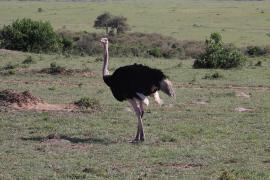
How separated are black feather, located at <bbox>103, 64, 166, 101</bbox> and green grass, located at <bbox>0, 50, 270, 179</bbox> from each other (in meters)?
0.74

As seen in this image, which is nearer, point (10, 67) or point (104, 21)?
point (10, 67)

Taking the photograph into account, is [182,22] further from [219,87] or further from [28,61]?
→ [219,87]

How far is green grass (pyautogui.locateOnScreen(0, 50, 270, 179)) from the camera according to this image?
8266 mm

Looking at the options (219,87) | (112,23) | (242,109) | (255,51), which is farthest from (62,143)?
(112,23)

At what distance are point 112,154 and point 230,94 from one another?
7424mm

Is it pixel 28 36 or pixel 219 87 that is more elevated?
pixel 28 36

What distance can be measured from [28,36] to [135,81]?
18.1 m

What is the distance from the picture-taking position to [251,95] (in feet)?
53.3

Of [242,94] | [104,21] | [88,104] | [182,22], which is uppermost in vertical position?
[88,104]

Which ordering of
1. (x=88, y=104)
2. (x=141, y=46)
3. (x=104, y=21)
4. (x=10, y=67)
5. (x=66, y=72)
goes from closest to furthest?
(x=88, y=104), (x=66, y=72), (x=10, y=67), (x=141, y=46), (x=104, y=21)

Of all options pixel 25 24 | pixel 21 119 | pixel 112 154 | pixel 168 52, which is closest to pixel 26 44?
pixel 25 24

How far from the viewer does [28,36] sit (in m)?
27.8

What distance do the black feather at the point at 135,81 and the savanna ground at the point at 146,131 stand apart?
0.74m

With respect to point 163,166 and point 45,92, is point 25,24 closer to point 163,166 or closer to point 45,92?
point 45,92
